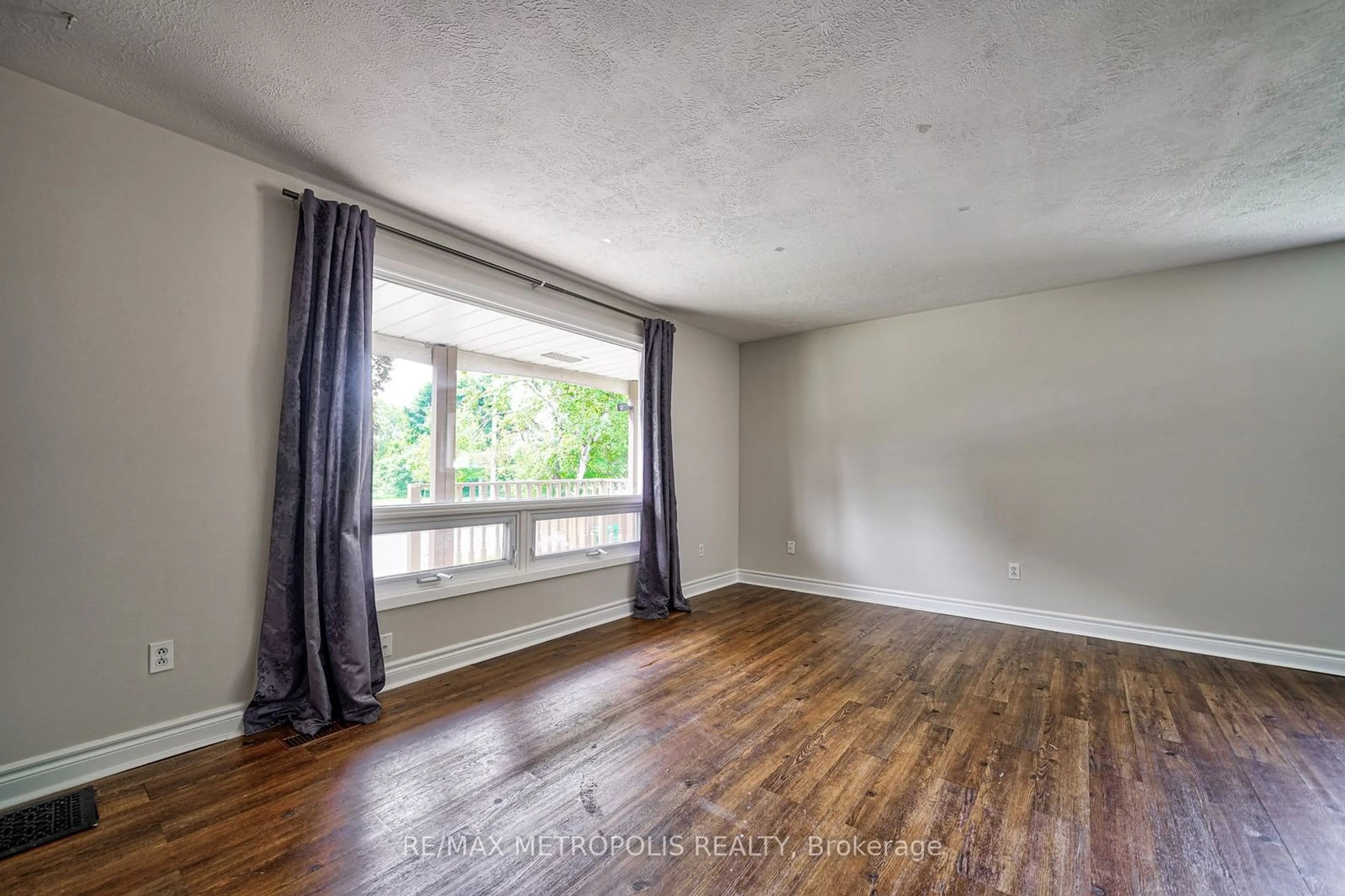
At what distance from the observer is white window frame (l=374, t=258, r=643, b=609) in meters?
2.73

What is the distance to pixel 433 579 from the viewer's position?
2883 millimetres

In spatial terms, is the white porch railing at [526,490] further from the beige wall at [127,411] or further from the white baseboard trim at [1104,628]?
the white baseboard trim at [1104,628]

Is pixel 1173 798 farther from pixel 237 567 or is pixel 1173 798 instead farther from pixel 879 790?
pixel 237 567

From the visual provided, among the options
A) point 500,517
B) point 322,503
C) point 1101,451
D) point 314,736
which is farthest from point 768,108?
point 1101,451

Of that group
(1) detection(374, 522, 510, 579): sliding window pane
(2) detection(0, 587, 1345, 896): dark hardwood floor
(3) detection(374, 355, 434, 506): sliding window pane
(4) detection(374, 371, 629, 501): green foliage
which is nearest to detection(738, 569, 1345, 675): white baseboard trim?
(2) detection(0, 587, 1345, 896): dark hardwood floor

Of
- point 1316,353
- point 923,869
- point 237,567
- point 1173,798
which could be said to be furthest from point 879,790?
point 1316,353

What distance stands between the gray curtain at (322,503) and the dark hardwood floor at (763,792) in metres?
0.23

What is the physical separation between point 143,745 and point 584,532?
2453 millimetres

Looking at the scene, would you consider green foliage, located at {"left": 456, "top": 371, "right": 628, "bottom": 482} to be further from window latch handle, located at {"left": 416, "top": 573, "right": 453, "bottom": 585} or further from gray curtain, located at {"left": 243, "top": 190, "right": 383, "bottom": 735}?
gray curtain, located at {"left": 243, "top": 190, "right": 383, "bottom": 735}

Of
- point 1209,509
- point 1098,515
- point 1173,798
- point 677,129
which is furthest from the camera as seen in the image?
point 1098,515

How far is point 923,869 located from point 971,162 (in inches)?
103

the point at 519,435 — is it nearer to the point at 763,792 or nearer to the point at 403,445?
the point at 403,445

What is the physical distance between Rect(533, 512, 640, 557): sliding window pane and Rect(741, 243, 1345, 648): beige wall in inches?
66.0

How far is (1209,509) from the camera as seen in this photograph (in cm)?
334
